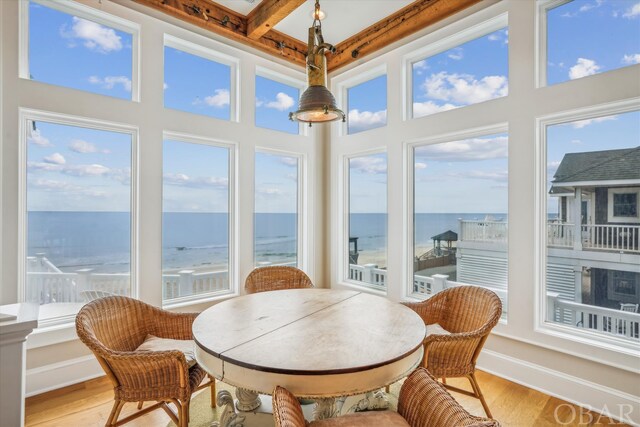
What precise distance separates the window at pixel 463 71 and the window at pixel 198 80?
6.80 ft

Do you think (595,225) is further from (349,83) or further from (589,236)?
(349,83)

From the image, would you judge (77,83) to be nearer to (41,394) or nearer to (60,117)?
(60,117)

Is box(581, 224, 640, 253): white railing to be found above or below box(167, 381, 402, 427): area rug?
above

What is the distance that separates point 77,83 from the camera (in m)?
2.80

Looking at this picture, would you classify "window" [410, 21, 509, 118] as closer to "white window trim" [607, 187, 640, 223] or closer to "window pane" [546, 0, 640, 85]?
"window pane" [546, 0, 640, 85]

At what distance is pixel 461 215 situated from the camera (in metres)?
3.28

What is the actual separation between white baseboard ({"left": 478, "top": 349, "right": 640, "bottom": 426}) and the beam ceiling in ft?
10.5

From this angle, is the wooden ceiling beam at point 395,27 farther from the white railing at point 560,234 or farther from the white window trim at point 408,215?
the white railing at point 560,234

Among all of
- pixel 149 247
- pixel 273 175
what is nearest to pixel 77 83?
pixel 149 247

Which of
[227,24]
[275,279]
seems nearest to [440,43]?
[227,24]

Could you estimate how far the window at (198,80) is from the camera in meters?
3.33

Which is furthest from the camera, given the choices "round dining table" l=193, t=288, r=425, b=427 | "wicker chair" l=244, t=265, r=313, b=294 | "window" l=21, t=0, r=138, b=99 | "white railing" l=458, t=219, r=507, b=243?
"wicker chair" l=244, t=265, r=313, b=294

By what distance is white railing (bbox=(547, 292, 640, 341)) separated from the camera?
92.1 inches

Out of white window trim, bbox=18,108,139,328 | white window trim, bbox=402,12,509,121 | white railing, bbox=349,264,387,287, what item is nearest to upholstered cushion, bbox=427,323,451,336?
white railing, bbox=349,264,387,287
